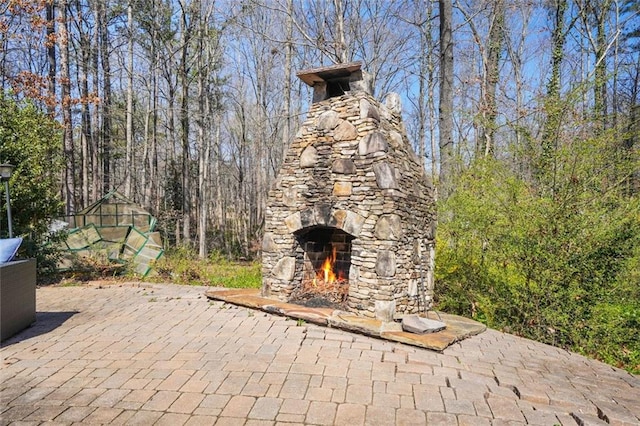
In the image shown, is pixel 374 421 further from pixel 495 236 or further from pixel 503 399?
pixel 495 236

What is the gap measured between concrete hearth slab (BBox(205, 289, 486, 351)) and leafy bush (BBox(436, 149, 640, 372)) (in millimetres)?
818

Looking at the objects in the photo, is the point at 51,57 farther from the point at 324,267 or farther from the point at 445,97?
the point at 445,97

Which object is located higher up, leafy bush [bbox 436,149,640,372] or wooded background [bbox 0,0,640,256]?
wooded background [bbox 0,0,640,256]

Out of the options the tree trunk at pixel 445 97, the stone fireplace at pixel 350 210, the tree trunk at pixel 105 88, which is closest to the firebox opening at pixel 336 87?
the stone fireplace at pixel 350 210

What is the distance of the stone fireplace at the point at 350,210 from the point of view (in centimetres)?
508

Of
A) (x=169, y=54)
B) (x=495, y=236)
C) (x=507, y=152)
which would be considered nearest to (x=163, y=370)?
(x=495, y=236)

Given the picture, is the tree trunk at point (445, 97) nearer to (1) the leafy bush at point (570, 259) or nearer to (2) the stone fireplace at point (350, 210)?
(2) the stone fireplace at point (350, 210)

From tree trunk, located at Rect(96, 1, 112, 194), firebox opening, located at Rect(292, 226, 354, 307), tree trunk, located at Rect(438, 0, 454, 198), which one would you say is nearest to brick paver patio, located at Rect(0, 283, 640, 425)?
firebox opening, located at Rect(292, 226, 354, 307)

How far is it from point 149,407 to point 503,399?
289 cm

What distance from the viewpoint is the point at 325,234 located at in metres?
6.40

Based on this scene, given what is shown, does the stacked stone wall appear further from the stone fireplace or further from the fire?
the fire

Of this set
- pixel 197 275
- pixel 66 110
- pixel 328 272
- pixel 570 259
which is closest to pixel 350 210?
pixel 328 272

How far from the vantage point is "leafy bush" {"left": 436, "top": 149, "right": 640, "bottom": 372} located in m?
4.84

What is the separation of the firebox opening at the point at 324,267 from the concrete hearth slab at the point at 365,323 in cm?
37
